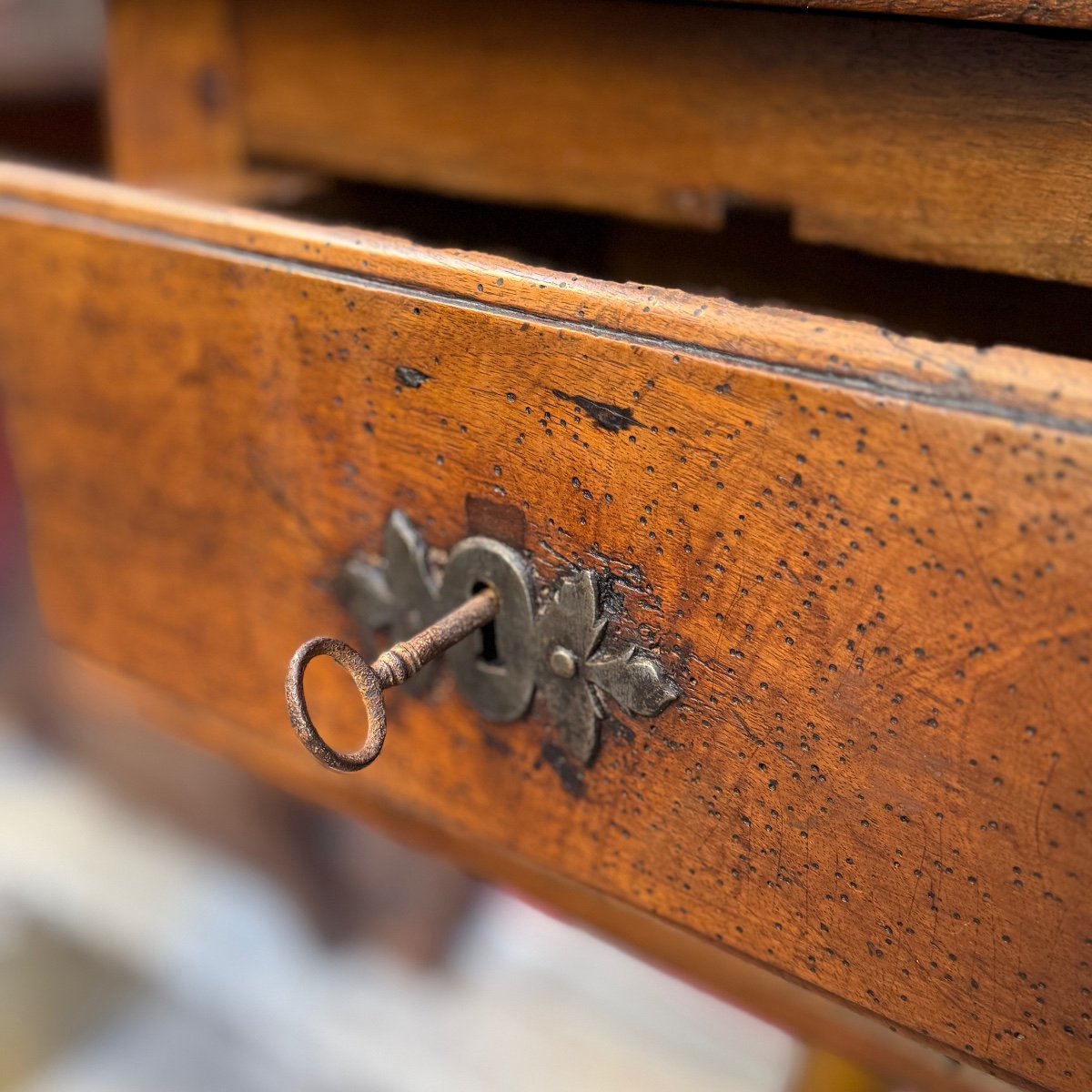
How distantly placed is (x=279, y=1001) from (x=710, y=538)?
753 millimetres

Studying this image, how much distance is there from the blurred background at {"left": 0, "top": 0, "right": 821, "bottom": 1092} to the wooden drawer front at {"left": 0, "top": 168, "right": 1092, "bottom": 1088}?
0.39 m

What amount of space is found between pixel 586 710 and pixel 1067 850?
168mm

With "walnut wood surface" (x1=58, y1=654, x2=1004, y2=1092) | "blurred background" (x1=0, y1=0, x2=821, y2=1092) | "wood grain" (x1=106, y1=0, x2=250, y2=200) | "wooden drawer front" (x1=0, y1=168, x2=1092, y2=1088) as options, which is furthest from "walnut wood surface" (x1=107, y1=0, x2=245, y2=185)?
"blurred background" (x1=0, y1=0, x2=821, y2=1092)

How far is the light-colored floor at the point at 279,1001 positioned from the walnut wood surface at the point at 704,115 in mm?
585

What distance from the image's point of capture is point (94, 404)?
567mm

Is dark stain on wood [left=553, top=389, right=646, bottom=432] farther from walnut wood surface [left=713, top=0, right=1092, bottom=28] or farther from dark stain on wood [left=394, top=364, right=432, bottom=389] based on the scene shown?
walnut wood surface [left=713, top=0, right=1092, bottom=28]

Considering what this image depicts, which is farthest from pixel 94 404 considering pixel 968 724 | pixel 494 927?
pixel 494 927

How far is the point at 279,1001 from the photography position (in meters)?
0.96

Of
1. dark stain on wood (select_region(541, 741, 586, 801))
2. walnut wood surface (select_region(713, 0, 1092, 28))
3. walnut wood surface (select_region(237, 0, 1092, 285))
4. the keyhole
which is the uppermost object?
walnut wood surface (select_region(713, 0, 1092, 28))

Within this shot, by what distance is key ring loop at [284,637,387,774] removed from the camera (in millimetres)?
385

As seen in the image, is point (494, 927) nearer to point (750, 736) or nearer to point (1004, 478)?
point (750, 736)

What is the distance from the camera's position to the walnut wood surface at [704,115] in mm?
449

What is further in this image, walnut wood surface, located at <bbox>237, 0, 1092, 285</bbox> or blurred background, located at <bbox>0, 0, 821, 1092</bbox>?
blurred background, located at <bbox>0, 0, 821, 1092</bbox>

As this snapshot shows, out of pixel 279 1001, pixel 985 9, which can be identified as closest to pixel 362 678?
pixel 985 9
